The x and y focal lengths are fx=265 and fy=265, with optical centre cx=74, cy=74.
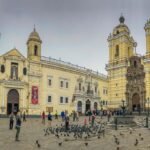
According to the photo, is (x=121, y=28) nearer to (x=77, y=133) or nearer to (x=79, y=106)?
(x=79, y=106)

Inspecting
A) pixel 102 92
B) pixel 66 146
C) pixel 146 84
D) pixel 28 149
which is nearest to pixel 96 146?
pixel 66 146

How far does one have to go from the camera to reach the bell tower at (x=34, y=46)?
43.9 meters

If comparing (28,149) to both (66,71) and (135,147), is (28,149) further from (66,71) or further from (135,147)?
(66,71)

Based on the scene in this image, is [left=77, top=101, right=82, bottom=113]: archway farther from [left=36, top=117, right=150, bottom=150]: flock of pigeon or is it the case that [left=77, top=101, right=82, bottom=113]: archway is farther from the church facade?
[left=36, top=117, right=150, bottom=150]: flock of pigeon

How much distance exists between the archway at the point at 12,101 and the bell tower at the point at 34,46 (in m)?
6.30

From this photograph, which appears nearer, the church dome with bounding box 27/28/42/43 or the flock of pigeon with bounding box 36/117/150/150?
the flock of pigeon with bounding box 36/117/150/150

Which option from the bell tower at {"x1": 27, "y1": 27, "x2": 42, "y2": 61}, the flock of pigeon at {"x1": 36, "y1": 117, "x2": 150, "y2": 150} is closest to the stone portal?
the bell tower at {"x1": 27, "y1": 27, "x2": 42, "y2": 61}

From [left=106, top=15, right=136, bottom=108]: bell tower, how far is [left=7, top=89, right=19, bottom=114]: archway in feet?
71.9

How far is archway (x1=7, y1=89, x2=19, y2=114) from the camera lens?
4062 cm

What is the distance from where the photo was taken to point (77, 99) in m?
49.6

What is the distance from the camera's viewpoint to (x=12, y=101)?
41062 millimetres

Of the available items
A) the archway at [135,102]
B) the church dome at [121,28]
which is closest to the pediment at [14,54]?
the church dome at [121,28]

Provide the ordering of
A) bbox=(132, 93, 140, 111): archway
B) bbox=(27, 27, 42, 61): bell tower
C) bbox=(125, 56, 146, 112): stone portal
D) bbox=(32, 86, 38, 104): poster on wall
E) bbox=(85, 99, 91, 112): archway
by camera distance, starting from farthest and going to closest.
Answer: bbox=(85, 99, 91, 112): archway < bbox=(132, 93, 140, 111): archway < bbox=(125, 56, 146, 112): stone portal < bbox=(27, 27, 42, 61): bell tower < bbox=(32, 86, 38, 104): poster on wall

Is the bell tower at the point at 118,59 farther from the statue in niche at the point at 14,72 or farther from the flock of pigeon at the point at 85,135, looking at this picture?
the flock of pigeon at the point at 85,135
